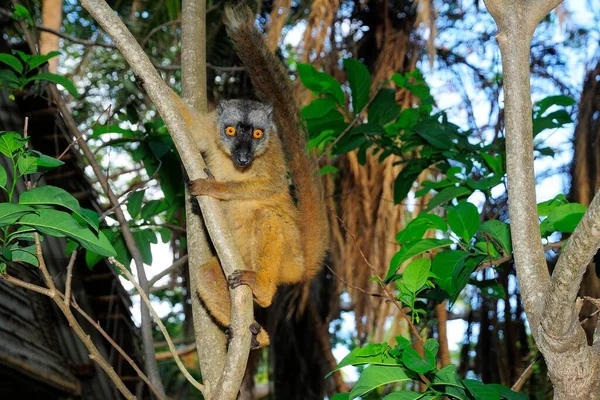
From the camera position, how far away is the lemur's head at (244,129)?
4.80 meters

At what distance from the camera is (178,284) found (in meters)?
10.4

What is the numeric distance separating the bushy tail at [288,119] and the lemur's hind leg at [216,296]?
0.68 m

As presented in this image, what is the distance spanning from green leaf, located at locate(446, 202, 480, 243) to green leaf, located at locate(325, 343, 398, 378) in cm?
91

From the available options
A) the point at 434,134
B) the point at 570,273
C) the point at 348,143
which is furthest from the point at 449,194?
the point at 570,273

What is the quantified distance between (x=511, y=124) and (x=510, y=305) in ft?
11.5

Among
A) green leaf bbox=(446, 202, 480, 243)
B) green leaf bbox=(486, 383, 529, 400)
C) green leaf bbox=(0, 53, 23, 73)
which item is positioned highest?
green leaf bbox=(0, 53, 23, 73)

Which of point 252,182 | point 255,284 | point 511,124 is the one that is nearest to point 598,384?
point 511,124

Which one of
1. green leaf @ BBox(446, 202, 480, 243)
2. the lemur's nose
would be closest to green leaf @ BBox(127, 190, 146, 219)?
the lemur's nose

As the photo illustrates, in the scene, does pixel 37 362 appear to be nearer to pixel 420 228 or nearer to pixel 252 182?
pixel 252 182

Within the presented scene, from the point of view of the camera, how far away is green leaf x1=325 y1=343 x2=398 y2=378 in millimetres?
2867

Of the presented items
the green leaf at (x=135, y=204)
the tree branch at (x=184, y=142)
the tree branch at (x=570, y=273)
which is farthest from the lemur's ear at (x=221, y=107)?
the tree branch at (x=570, y=273)

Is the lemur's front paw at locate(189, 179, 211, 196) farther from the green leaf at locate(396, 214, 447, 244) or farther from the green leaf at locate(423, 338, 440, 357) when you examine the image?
the green leaf at locate(423, 338, 440, 357)

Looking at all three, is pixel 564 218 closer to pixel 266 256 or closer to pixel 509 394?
pixel 509 394

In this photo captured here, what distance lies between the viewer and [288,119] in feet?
14.2
